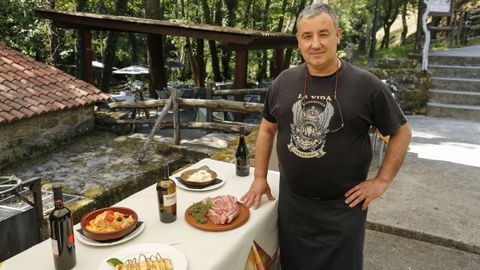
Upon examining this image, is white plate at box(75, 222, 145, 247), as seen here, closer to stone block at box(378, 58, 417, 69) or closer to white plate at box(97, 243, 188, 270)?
white plate at box(97, 243, 188, 270)

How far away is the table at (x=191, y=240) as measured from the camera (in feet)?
5.61

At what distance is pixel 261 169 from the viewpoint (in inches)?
97.5

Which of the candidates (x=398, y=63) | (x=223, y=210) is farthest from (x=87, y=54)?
(x=223, y=210)

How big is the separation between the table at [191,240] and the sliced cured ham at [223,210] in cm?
7

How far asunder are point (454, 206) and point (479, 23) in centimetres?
1539

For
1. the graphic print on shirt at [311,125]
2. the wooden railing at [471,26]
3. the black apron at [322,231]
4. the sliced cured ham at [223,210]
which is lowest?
the black apron at [322,231]

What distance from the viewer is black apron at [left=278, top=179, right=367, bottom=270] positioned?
214cm

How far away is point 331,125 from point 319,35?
1.59 ft

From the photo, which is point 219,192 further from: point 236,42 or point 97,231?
point 236,42

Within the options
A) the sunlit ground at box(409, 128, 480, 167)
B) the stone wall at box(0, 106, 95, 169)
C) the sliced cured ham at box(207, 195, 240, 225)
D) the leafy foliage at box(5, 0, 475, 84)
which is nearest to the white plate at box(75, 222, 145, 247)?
the sliced cured ham at box(207, 195, 240, 225)

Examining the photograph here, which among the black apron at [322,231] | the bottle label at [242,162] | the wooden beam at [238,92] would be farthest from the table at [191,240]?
the wooden beam at [238,92]

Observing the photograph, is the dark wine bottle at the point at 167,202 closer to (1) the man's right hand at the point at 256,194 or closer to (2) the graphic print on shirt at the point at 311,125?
(1) the man's right hand at the point at 256,194

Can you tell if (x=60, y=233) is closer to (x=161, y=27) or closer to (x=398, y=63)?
(x=161, y=27)

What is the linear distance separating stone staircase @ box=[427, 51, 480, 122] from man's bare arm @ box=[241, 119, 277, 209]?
25.6 feet
